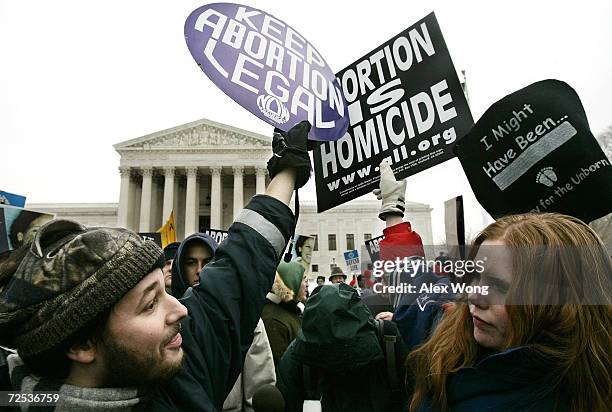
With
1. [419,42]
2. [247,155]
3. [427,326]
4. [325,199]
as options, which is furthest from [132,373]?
[247,155]

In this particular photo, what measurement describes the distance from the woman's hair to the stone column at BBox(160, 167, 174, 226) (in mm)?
41547

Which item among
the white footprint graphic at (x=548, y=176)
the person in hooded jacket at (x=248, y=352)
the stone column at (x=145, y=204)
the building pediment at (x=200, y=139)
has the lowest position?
the person in hooded jacket at (x=248, y=352)

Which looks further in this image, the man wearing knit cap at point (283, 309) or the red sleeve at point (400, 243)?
the man wearing knit cap at point (283, 309)

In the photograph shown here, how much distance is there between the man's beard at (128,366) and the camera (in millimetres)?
929

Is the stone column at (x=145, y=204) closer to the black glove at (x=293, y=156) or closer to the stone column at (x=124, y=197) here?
the stone column at (x=124, y=197)

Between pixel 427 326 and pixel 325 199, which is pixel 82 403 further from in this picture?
pixel 325 199

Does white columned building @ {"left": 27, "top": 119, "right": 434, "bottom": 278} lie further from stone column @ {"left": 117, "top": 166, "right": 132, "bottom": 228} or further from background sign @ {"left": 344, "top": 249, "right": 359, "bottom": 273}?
background sign @ {"left": 344, "top": 249, "right": 359, "bottom": 273}

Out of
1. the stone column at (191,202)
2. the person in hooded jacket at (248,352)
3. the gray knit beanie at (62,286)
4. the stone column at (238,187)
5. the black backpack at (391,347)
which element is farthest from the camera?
the stone column at (238,187)

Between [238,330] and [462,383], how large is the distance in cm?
66

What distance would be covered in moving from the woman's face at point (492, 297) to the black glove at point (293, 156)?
646mm

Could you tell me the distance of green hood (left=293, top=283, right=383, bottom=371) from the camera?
1.79m

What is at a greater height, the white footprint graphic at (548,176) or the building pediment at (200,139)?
the building pediment at (200,139)

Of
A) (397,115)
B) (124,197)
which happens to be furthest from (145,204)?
(397,115)

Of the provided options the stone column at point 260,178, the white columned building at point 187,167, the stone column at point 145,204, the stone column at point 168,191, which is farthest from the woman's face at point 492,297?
the stone column at point 145,204
